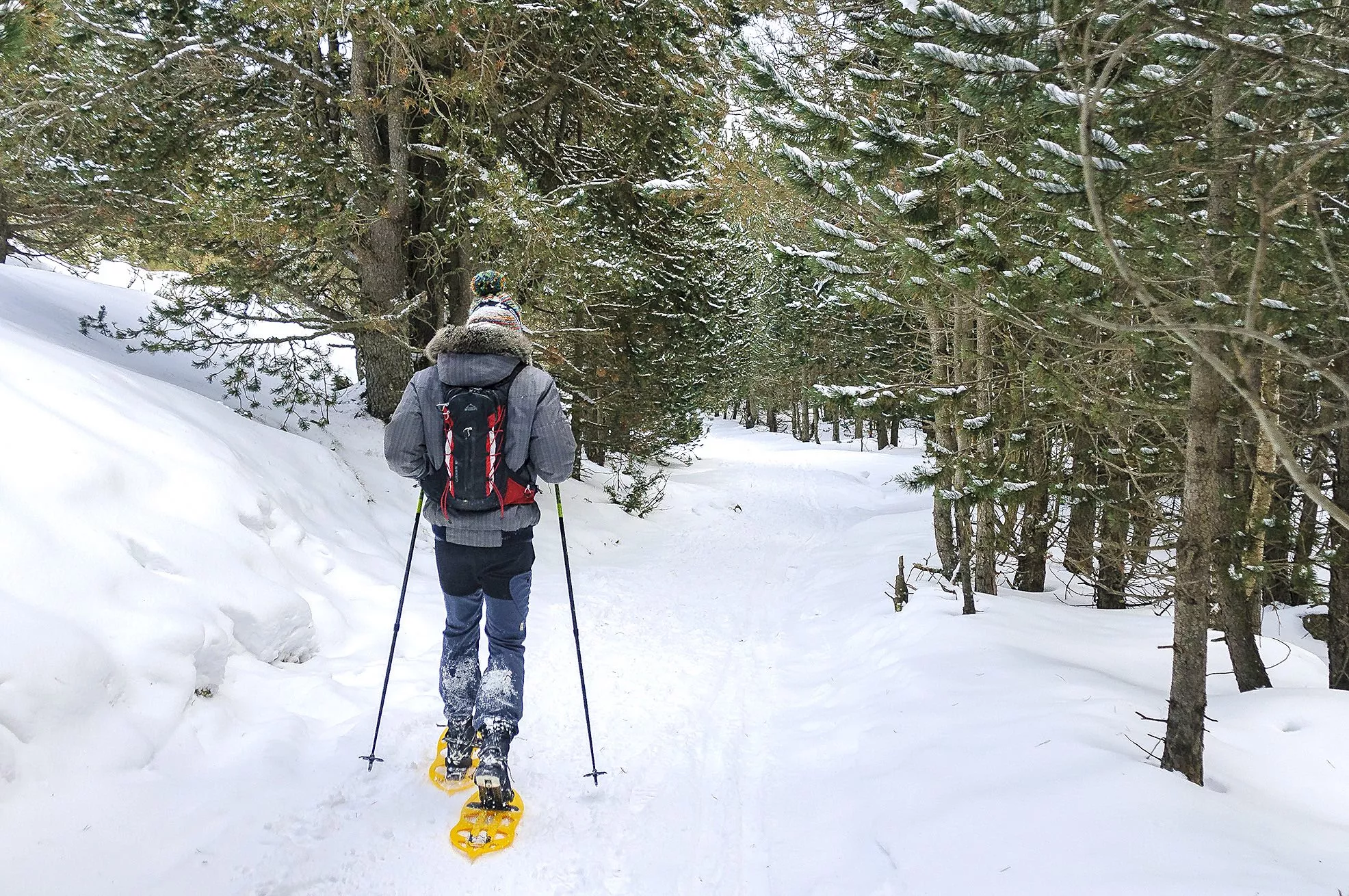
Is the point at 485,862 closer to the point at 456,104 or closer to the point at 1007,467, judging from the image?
the point at 1007,467

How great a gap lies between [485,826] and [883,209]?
4.51 meters

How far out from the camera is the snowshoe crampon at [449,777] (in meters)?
3.72

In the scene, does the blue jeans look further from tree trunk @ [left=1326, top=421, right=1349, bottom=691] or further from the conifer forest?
tree trunk @ [left=1326, top=421, right=1349, bottom=691]

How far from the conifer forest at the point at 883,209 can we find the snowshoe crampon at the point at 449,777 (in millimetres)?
3421

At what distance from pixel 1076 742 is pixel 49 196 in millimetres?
12020

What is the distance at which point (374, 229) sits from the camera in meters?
9.61

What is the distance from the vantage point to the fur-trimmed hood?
11.8 ft

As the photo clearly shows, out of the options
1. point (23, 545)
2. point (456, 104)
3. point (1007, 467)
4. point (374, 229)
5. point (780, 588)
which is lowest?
point (780, 588)

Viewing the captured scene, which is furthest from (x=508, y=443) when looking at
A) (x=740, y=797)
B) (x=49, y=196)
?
(x=49, y=196)

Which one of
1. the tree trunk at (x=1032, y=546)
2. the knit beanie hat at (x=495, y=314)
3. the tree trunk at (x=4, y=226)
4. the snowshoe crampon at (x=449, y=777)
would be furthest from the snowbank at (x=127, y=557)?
the tree trunk at (x=1032, y=546)

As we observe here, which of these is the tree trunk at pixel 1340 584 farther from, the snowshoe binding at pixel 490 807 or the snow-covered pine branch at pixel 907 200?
the snowshoe binding at pixel 490 807

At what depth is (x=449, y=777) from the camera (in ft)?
12.3

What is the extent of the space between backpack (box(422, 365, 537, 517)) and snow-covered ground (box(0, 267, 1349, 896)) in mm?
1543

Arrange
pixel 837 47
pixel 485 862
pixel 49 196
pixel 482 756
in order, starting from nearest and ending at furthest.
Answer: pixel 485 862, pixel 482 756, pixel 837 47, pixel 49 196
